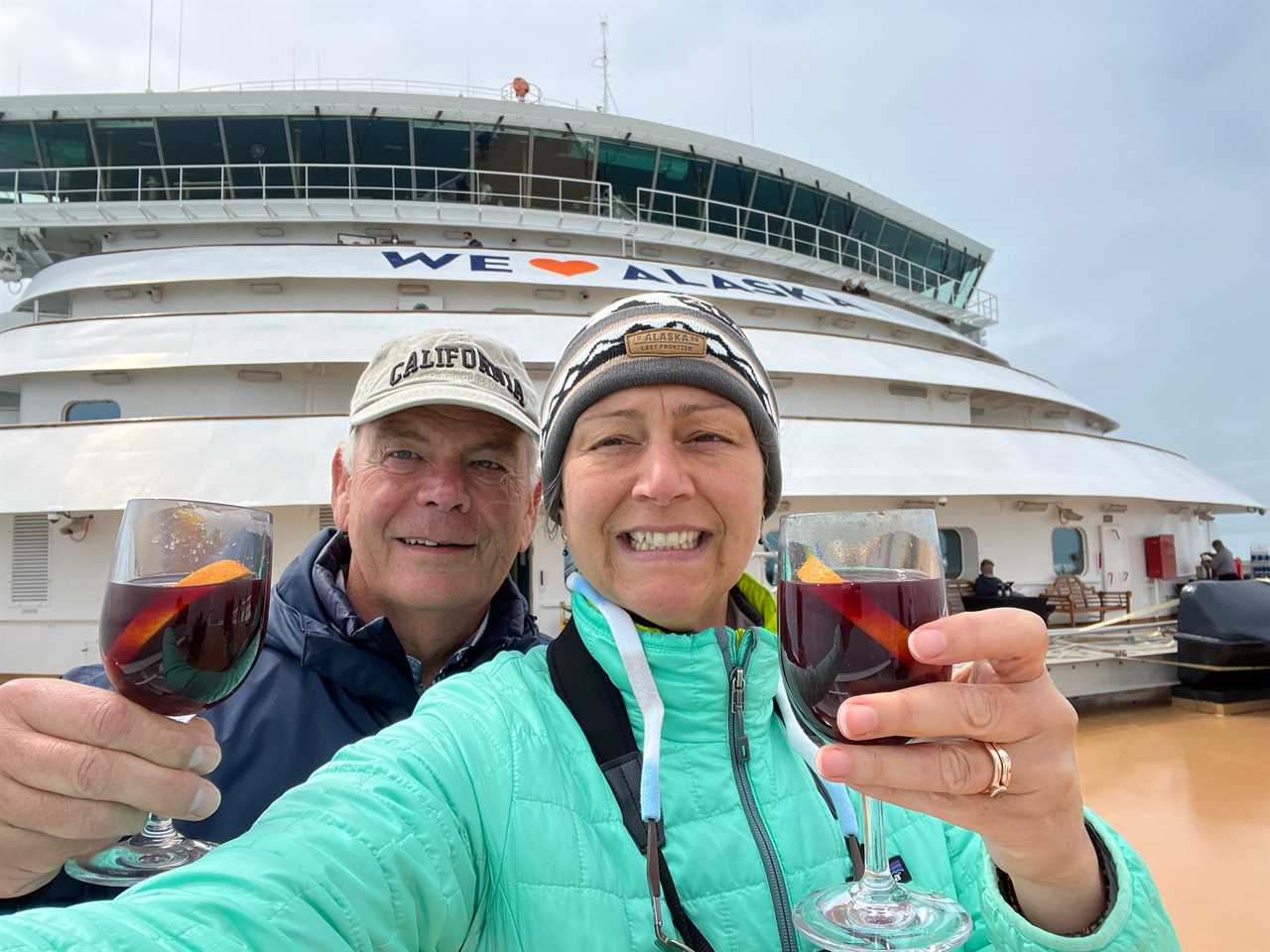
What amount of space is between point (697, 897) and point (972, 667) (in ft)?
1.94

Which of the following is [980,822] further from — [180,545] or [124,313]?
[124,313]

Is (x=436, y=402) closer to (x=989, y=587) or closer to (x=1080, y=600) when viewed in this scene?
(x=989, y=587)

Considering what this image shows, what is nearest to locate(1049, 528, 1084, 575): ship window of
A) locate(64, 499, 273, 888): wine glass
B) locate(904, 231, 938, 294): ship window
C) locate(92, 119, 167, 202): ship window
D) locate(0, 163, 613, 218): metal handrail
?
locate(904, 231, 938, 294): ship window

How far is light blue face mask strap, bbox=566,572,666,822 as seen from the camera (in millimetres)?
1150

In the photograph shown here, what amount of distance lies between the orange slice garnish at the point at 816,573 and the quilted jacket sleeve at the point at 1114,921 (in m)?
0.53

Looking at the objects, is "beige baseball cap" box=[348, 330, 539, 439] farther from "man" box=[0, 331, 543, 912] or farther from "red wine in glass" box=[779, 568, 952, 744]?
"red wine in glass" box=[779, 568, 952, 744]

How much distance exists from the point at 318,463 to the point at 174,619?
788cm

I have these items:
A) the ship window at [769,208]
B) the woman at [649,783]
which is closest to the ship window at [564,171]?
the ship window at [769,208]

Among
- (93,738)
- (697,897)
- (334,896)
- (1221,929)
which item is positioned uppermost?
(93,738)

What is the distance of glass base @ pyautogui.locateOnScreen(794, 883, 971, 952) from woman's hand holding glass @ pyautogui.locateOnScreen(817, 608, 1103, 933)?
0.14 metres

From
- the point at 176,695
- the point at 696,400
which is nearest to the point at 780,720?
the point at 696,400

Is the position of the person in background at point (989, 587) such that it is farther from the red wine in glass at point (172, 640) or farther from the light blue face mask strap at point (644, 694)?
the red wine in glass at point (172, 640)

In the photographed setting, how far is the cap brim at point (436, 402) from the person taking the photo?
2021mm

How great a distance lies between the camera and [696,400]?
1412mm
